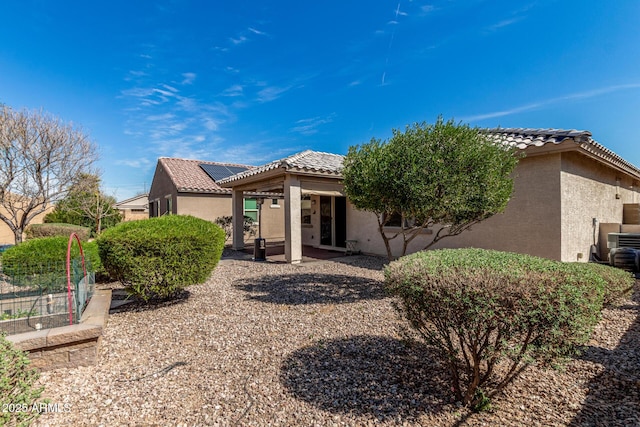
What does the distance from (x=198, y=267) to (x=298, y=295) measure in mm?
2290

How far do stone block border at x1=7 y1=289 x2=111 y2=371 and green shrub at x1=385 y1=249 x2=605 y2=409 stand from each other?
401 cm

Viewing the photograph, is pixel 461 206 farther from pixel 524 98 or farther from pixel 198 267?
pixel 524 98

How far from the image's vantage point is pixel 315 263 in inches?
437

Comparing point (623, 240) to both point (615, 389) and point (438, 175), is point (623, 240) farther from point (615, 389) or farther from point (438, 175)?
point (615, 389)

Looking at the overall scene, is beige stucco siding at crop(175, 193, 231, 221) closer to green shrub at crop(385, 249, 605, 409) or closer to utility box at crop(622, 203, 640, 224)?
green shrub at crop(385, 249, 605, 409)

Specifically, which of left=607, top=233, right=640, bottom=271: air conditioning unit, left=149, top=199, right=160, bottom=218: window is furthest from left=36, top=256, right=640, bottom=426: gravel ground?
left=149, top=199, right=160, bottom=218: window

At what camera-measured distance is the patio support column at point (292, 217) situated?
1076 cm

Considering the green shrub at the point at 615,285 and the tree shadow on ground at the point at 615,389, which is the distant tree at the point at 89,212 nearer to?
the tree shadow on ground at the point at 615,389

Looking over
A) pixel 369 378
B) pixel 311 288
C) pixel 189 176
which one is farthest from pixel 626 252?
pixel 189 176

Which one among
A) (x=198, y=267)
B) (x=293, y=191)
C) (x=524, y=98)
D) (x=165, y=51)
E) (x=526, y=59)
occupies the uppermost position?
(x=165, y=51)

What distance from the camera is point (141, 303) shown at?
6.40m

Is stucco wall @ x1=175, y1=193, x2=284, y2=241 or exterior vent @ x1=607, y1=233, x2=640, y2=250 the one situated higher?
stucco wall @ x1=175, y1=193, x2=284, y2=241

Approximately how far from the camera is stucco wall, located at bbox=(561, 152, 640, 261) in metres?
8.30

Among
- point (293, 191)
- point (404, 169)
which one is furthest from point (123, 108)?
point (404, 169)
